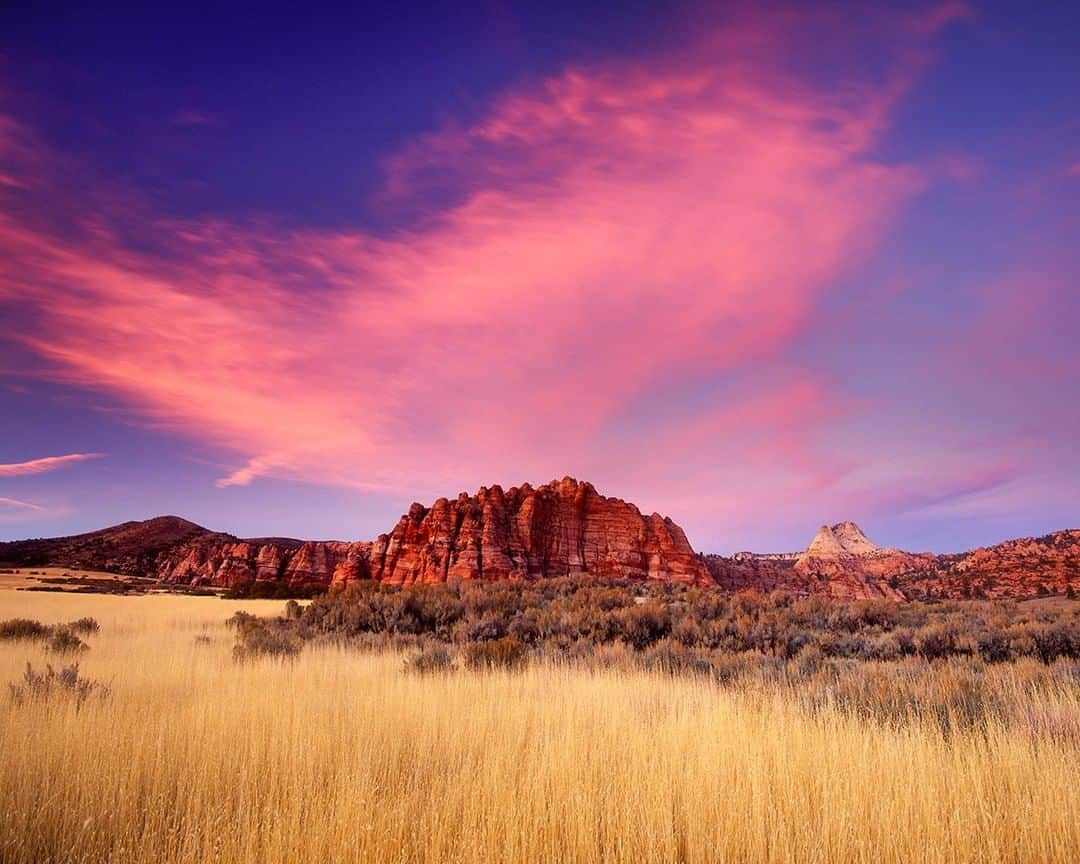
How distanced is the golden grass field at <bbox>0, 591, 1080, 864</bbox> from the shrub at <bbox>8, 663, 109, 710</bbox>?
0.87ft

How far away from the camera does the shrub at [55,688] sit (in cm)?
625

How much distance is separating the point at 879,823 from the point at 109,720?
6382mm

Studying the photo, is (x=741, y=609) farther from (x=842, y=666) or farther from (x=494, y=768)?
(x=494, y=768)

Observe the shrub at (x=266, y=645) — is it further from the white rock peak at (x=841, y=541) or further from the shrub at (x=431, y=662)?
the white rock peak at (x=841, y=541)

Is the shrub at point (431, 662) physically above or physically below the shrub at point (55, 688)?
below

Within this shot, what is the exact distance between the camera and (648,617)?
13391mm

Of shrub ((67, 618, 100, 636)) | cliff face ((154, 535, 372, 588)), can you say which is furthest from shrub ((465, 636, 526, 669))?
cliff face ((154, 535, 372, 588))

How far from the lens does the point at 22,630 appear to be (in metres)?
13.6

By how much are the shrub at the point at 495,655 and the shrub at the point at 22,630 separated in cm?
1104

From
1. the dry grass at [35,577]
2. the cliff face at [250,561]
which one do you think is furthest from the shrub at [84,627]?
the cliff face at [250,561]

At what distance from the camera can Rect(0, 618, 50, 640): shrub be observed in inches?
512

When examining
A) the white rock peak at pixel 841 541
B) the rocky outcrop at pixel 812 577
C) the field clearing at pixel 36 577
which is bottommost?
→ the field clearing at pixel 36 577

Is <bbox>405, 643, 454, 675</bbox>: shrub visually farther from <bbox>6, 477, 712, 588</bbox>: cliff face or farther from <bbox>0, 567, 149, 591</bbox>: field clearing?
<bbox>0, 567, 149, 591</bbox>: field clearing

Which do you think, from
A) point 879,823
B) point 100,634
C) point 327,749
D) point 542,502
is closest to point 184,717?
point 327,749
